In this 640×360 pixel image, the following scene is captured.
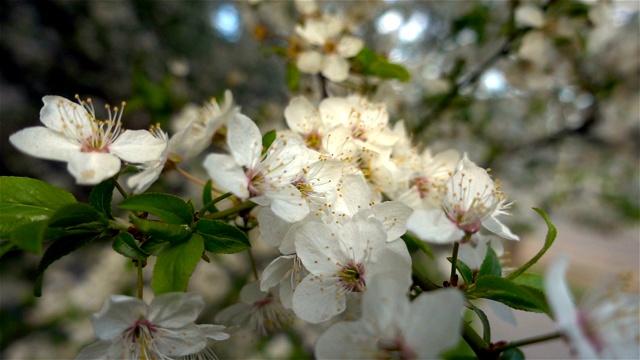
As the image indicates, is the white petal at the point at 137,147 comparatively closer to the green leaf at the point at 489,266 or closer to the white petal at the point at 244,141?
the white petal at the point at 244,141

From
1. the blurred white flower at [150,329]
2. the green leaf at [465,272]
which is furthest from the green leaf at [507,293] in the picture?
the blurred white flower at [150,329]

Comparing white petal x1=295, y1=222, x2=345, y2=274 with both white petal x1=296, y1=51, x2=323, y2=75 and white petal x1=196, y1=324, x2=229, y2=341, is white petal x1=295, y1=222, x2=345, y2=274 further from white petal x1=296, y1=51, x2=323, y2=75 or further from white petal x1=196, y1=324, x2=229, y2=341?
white petal x1=296, y1=51, x2=323, y2=75

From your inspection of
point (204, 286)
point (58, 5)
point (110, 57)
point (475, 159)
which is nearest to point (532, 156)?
point (475, 159)

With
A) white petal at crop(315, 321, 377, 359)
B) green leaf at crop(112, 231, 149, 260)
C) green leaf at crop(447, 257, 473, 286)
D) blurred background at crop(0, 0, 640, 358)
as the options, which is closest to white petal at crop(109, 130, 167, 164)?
green leaf at crop(112, 231, 149, 260)

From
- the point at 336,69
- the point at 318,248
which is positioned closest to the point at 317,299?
the point at 318,248

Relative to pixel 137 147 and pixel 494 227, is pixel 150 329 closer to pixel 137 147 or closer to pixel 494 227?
pixel 137 147

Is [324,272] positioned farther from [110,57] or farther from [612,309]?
[110,57]
